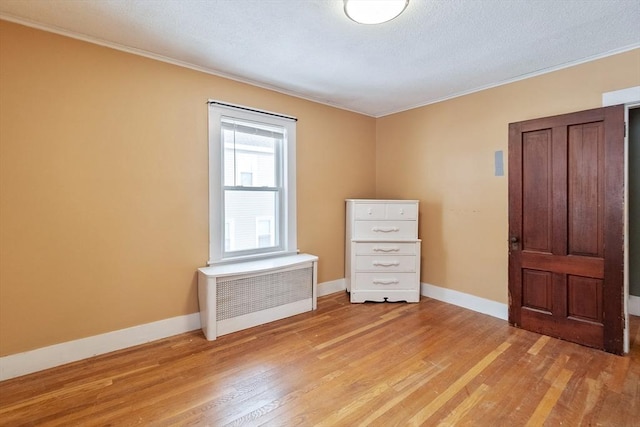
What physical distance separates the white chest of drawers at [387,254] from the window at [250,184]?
2.83ft

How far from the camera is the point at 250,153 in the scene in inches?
126

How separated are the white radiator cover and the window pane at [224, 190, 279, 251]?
0.81ft

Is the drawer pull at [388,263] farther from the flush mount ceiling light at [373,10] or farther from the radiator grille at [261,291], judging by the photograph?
the flush mount ceiling light at [373,10]

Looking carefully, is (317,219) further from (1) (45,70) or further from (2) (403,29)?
(1) (45,70)

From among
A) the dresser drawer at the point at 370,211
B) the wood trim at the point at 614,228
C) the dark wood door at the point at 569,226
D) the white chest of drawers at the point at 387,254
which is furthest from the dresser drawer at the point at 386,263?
the wood trim at the point at 614,228

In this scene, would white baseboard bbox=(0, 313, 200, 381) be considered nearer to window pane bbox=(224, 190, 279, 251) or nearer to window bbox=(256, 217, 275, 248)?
window pane bbox=(224, 190, 279, 251)

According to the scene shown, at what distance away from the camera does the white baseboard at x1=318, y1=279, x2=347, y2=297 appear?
3752 millimetres

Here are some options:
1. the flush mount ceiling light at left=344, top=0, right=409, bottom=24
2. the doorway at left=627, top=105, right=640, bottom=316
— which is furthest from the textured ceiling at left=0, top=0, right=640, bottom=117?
the doorway at left=627, top=105, right=640, bottom=316

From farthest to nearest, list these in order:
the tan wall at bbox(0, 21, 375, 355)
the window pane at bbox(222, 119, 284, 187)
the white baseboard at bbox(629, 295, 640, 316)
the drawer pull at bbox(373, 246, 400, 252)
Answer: the drawer pull at bbox(373, 246, 400, 252)
the white baseboard at bbox(629, 295, 640, 316)
the window pane at bbox(222, 119, 284, 187)
the tan wall at bbox(0, 21, 375, 355)

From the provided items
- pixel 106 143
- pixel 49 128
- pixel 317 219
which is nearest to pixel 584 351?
pixel 317 219

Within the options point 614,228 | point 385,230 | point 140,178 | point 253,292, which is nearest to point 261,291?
point 253,292

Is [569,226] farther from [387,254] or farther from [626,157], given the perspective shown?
[387,254]

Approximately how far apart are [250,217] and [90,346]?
5.71 feet

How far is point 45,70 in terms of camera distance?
2113mm
